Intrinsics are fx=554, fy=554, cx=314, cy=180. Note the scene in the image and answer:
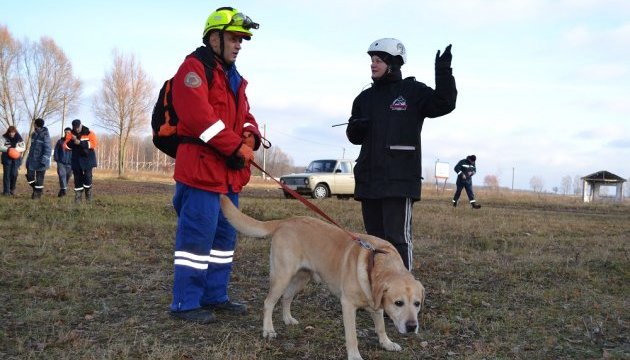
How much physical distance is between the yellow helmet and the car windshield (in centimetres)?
1931

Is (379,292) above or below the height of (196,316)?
above

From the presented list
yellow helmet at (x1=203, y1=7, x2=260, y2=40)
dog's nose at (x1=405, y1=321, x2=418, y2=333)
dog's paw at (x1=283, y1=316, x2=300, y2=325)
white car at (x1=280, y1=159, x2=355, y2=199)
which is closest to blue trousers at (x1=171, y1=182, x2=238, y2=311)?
dog's paw at (x1=283, y1=316, x2=300, y2=325)

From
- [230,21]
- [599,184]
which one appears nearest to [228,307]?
[230,21]

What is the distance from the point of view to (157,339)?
409 cm

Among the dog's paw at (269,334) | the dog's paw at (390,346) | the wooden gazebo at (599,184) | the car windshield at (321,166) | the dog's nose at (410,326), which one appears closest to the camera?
the dog's nose at (410,326)

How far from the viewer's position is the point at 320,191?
23406 mm

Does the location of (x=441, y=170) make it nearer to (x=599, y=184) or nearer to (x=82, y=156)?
(x=599, y=184)

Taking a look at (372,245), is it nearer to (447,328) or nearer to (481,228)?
(447,328)

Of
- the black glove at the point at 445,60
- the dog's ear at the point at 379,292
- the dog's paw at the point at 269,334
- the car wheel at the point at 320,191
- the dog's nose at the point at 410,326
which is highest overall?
the black glove at the point at 445,60

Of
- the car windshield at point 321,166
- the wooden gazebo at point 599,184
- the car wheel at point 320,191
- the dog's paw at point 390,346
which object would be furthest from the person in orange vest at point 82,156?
the wooden gazebo at point 599,184

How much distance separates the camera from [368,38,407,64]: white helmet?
473cm

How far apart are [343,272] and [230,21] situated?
2.17m

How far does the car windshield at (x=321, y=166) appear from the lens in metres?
24.0

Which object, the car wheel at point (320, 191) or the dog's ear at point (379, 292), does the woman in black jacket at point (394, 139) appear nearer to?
the dog's ear at point (379, 292)
